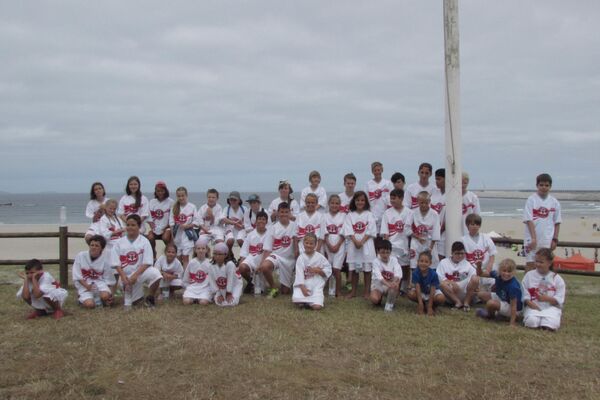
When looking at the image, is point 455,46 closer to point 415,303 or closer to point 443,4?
point 443,4

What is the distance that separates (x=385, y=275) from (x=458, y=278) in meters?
0.98

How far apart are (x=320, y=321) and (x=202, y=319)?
145 centimetres

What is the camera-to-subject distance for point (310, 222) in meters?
7.82

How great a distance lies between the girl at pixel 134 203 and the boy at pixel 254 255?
182cm

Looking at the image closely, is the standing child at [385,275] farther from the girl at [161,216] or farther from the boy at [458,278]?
the girl at [161,216]

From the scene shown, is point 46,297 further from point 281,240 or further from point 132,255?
point 281,240

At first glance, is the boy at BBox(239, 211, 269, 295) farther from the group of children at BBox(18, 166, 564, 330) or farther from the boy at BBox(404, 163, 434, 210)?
the boy at BBox(404, 163, 434, 210)

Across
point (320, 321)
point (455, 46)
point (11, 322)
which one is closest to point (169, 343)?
point (320, 321)

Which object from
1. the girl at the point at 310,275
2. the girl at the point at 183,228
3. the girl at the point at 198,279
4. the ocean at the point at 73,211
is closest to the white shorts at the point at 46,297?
the girl at the point at 198,279

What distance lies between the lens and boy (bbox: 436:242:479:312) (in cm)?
666

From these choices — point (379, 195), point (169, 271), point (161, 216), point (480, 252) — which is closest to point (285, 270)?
point (169, 271)

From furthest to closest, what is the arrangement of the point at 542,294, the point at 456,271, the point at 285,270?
the point at 285,270
the point at 456,271
the point at 542,294

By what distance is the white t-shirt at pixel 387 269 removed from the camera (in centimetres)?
696

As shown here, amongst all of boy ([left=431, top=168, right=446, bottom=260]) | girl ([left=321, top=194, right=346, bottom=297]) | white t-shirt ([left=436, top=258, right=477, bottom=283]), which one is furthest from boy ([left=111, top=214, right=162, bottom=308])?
boy ([left=431, top=168, right=446, bottom=260])
